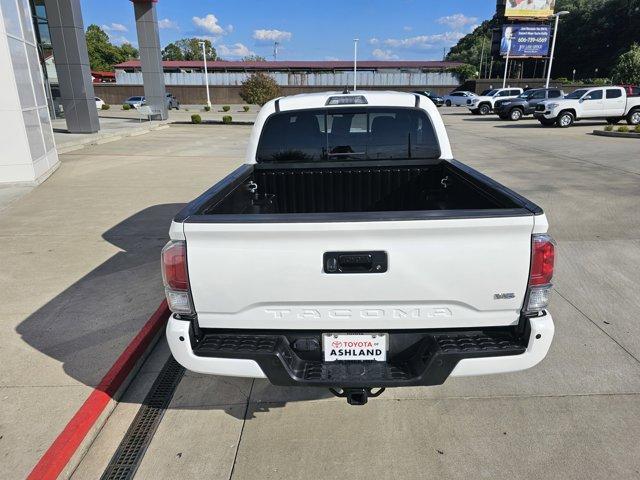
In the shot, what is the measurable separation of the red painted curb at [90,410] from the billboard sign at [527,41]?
67466 mm

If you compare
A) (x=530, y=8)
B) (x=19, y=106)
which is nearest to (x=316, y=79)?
(x=530, y=8)

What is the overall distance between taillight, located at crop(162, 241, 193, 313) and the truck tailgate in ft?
0.15

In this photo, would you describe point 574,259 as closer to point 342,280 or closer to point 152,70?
point 342,280

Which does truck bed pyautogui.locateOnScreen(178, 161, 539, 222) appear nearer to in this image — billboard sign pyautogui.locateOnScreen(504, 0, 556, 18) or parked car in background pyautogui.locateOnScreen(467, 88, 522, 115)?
parked car in background pyautogui.locateOnScreen(467, 88, 522, 115)

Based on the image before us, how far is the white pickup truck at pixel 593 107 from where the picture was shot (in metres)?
22.5

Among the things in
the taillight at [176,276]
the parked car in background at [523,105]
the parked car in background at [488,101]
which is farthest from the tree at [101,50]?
the taillight at [176,276]

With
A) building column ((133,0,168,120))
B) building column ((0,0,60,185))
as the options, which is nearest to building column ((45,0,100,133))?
building column ((0,0,60,185))

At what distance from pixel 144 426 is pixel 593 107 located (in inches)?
1047

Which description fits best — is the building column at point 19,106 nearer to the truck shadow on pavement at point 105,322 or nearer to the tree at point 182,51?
the truck shadow on pavement at point 105,322

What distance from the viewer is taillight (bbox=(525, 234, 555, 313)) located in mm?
2217

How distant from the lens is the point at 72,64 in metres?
19.1

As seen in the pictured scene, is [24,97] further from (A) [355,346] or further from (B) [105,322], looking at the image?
(A) [355,346]

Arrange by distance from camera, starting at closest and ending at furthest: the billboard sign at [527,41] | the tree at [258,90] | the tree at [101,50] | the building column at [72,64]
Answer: the building column at [72,64] → the tree at [258,90] → the billboard sign at [527,41] → the tree at [101,50]

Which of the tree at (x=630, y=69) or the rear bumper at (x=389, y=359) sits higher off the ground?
the tree at (x=630, y=69)
